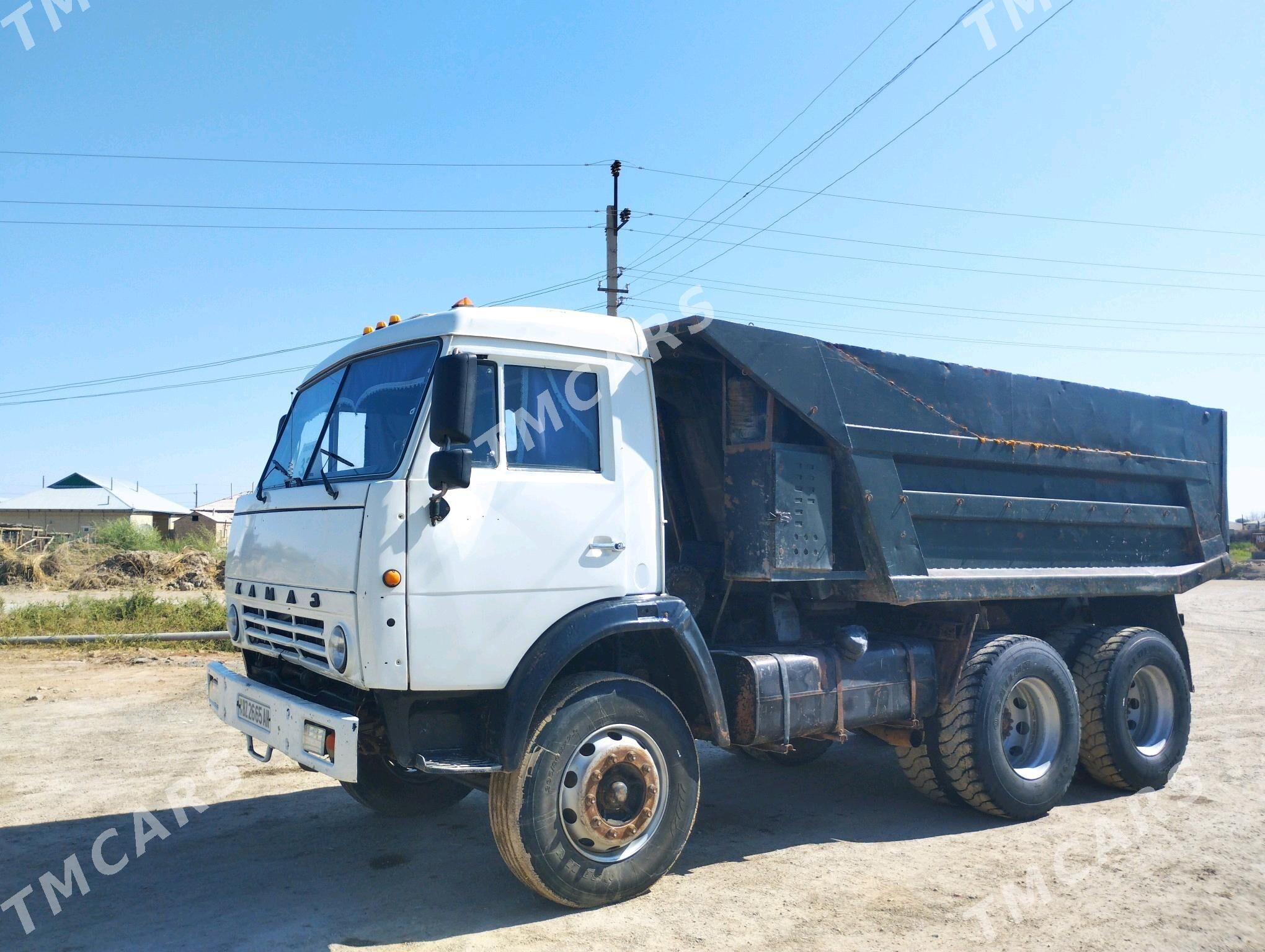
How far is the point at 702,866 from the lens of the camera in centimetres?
500

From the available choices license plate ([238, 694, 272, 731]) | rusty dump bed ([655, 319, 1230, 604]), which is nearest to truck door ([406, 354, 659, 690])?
rusty dump bed ([655, 319, 1230, 604])

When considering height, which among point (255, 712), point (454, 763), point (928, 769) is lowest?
point (928, 769)

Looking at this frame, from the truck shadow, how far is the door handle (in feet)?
5.49

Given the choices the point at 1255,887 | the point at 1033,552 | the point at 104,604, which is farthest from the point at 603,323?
the point at 104,604

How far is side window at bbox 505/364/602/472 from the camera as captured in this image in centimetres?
443

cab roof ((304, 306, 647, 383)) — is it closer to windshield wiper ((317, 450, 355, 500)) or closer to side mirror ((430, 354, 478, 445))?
side mirror ((430, 354, 478, 445))

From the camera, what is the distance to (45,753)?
A: 7.55m

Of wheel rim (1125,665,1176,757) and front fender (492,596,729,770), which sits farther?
wheel rim (1125,665,1176,757)

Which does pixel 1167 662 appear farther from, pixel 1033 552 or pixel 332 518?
pixel 332 518

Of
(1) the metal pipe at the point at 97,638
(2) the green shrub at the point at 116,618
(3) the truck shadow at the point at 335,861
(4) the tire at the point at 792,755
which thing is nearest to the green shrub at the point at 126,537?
(2) the green shrub at the point at 116,618

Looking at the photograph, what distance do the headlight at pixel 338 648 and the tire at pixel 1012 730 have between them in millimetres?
3827

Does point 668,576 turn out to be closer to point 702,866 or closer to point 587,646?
point 587,646

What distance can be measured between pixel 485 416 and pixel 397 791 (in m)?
2.77

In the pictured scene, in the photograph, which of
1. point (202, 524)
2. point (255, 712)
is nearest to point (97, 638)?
point (255, 712)
